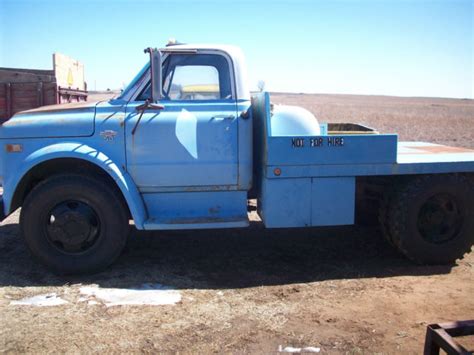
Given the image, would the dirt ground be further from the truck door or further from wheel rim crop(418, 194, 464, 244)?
the truck door

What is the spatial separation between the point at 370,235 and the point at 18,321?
4305 mm

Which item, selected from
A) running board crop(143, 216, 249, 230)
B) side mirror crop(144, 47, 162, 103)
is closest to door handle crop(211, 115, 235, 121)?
side mirror crop(144, 47, 162, 103)

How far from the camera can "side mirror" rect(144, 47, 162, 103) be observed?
448cm

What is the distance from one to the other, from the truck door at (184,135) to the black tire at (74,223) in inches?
16.1

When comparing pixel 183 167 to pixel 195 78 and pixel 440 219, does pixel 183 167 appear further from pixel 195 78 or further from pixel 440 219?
pixel 440 219

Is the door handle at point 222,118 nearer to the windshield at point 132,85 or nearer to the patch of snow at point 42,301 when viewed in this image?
the windshield at point 132,85

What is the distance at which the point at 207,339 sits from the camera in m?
3.55

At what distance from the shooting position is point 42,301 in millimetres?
4191

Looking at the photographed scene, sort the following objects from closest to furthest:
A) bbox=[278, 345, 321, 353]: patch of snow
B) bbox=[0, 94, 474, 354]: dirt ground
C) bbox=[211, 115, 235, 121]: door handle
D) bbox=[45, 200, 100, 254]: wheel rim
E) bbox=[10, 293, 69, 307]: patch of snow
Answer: bbox=[278, 345, 321, 353]: patch of snow, bbox=[0, 94, 474, 354]: dirt ground, bbox=[10, 293, 69, 307]: patch of snow, bbox=[45, 200, 100, 254]: wheel rim, bbox=[211, 115, 235, 121]: door handle

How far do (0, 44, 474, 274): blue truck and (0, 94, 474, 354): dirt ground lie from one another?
0.39m

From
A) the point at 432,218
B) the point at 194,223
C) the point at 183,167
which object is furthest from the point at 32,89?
the point at 432,218

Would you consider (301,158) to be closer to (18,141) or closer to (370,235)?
(370,235)

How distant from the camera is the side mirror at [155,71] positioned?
448 centimetres

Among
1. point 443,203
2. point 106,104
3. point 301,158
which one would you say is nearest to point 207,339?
point 301,158
